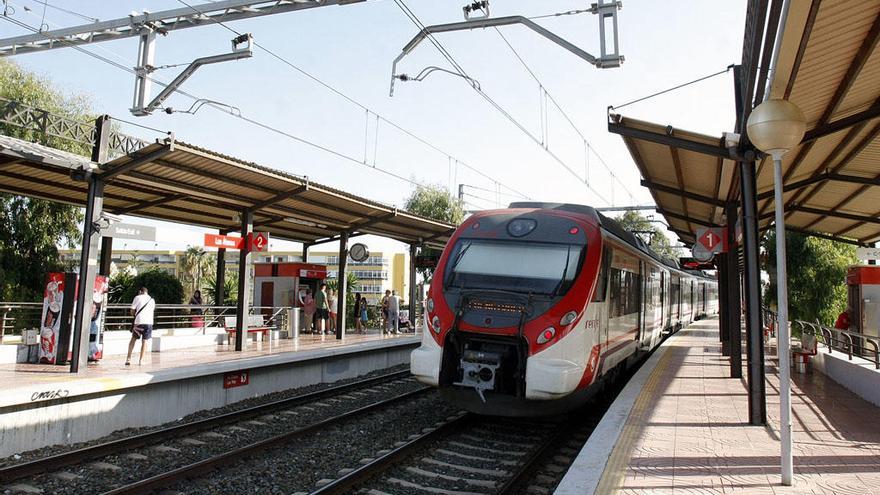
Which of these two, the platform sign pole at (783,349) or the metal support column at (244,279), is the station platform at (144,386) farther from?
the platform sign pole at (783,349)

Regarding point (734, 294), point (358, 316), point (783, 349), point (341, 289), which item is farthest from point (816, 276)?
point (783, 349)

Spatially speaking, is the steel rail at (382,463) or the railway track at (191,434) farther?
the railway track at (191,434)

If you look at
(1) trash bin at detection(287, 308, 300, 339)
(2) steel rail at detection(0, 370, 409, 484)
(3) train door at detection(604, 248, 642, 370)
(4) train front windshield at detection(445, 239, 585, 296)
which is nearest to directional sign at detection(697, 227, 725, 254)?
(3) train door at detection(604, 248, 642, 370)

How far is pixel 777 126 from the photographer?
17.4 ft

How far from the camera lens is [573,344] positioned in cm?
746

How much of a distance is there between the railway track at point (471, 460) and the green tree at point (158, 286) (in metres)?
21.0

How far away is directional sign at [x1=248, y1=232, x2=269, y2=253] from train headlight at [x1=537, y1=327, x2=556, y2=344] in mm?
8970

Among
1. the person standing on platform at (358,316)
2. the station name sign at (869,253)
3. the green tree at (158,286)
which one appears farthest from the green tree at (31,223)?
the station name sign at (869,253)

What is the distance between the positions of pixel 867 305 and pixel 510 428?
35.2 ft

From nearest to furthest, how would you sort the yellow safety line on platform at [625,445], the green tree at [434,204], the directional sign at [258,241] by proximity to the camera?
the yellow safety line on platform at [625,445], the directional sign at [258,241], the green tree at [434,204]

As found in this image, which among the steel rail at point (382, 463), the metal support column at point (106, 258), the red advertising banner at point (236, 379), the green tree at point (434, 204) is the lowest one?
the steel rail at point (382, 463)

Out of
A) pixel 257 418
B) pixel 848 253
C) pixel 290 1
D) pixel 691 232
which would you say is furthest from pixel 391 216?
pixel 848 253

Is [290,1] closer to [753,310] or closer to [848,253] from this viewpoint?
[753,310]

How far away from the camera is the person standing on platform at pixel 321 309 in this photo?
20458 millimetres
